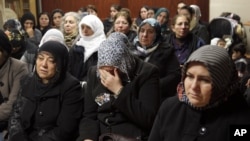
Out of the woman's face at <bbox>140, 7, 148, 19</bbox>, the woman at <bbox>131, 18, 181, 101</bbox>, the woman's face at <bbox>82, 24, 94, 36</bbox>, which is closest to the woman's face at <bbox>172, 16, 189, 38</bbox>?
the woman at <bbox>131, 18, 181, 101</bbox>

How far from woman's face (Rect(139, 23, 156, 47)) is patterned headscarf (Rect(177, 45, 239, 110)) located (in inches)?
73.6

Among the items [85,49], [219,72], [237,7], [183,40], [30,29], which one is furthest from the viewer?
[237,7]

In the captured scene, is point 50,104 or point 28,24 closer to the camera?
point 50,104

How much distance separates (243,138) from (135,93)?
0.74 meters

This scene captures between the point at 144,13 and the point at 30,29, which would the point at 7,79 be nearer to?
the point at 30,29

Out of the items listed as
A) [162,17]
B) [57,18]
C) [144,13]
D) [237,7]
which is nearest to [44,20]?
[57,18]

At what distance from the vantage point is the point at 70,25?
4883mm

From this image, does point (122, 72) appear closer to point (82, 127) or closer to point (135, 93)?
point (135, 93)

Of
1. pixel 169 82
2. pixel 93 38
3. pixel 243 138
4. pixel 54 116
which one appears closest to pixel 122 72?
pixel 54 116

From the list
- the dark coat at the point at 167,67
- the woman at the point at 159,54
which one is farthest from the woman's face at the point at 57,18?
the dark coat at the point at 167,67

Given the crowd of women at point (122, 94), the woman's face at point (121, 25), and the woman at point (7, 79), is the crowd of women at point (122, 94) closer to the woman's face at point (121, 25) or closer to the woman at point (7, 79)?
the woman at point (7, 79)

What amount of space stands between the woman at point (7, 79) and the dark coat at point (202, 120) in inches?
58.0

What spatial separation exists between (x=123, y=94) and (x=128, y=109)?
9 centimetres

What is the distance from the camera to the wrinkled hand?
2268 millimetres
